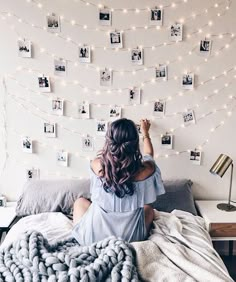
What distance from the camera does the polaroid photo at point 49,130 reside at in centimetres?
257

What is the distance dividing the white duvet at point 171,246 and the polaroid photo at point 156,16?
4.19 ft

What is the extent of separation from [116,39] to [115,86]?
1.06ft

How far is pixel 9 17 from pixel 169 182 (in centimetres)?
159

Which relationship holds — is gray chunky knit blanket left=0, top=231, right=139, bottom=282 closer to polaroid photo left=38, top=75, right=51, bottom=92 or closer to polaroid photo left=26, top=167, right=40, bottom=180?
polaroid photo left=26, top=167, right=40, bottom=180

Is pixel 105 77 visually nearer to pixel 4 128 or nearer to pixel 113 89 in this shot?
pixel 113 89

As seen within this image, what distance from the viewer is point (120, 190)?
1.91 metres

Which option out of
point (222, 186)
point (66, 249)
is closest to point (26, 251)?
point (66, 249)

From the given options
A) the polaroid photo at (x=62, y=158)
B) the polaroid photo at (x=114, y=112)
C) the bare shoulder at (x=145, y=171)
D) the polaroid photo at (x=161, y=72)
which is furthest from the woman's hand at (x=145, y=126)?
the polaroid photo at (x=62, y=158)

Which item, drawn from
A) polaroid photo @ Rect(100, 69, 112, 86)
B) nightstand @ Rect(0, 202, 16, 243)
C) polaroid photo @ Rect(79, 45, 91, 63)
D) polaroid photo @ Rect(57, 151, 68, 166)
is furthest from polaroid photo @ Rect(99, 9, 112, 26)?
nightstand @ Rect(0, 202, 16, 243)

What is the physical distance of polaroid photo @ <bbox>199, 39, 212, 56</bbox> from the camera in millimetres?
2465

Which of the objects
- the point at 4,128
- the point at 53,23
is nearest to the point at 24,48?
the point at 53,23

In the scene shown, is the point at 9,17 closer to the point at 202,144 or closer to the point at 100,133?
the point at 100,133

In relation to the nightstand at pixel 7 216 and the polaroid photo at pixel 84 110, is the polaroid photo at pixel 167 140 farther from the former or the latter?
the nightstand at pixel 7 216

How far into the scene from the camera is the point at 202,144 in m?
2.59
